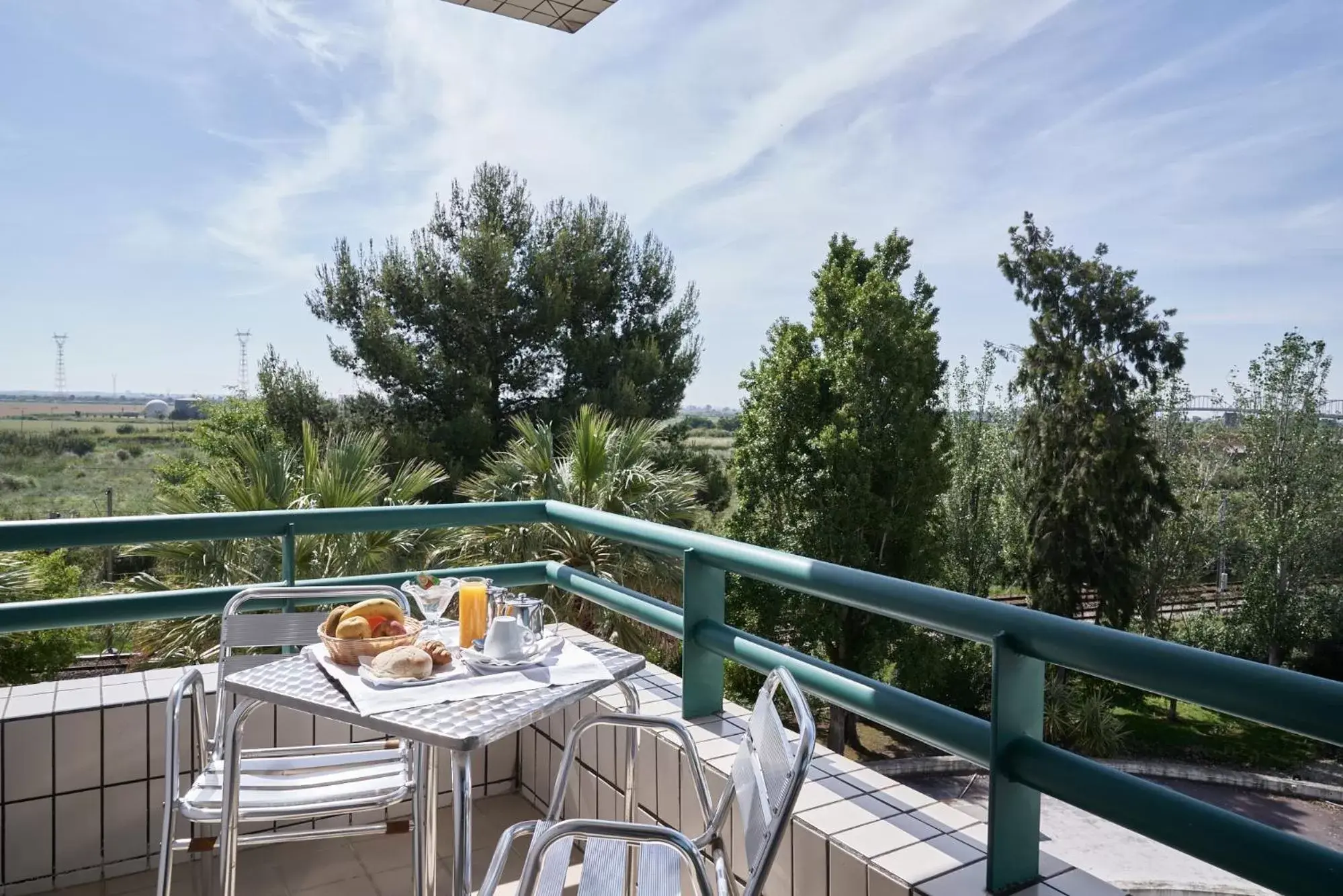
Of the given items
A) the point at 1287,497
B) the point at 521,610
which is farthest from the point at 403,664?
the point at 1287,497

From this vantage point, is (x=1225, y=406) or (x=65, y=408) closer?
(x=1225, y=406)

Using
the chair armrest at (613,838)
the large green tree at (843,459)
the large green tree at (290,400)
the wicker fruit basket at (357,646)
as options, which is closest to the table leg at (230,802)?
the wicker fruit basket at (357,646)

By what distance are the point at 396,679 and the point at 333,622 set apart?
0.98 ft

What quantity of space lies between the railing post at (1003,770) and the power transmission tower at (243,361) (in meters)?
25.8

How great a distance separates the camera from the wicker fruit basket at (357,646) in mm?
1570

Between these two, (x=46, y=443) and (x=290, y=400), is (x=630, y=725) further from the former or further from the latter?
A: (x=46, y=443)

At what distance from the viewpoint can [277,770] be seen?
71.2 inches

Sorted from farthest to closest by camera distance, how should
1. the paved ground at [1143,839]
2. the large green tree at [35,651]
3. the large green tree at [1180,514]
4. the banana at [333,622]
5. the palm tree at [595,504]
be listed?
the large green tree at [1180,514]
the paved ground at [1143,839]
the large green tree at [35,651]
the palm tree at [595,504]
the banana at [333,622]

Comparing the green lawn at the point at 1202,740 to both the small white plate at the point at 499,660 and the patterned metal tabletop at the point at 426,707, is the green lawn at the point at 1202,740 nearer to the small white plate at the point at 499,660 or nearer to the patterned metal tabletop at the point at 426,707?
the small white plate at the point at 499,660

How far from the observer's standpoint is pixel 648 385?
20062mm

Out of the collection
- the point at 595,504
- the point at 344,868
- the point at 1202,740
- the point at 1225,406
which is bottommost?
the point at 1202,740

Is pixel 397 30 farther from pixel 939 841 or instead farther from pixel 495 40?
pixel 939 841

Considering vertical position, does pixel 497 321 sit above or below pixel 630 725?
above

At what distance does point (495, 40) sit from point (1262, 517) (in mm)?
24894
